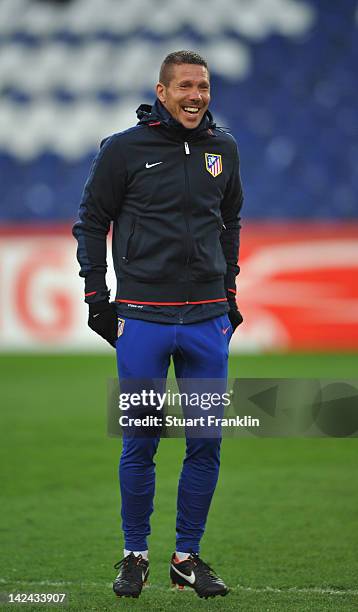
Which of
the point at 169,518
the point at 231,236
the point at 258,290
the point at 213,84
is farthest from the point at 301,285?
the point at 231,236

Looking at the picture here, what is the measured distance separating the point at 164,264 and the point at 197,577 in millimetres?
906

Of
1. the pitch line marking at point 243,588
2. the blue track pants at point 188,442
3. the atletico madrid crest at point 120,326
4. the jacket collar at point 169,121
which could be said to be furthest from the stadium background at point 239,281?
the jacket collar at point 169,121

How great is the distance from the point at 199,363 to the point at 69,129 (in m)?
9.89

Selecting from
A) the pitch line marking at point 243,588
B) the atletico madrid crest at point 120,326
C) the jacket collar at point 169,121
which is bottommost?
the pitch line marking at point 243,588

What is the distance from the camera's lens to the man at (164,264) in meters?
3.17

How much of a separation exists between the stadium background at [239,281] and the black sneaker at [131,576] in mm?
66

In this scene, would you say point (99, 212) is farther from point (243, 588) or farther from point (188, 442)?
point (243, 588)

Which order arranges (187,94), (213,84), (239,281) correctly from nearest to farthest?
(187,94)
(239,281)
(213,84)

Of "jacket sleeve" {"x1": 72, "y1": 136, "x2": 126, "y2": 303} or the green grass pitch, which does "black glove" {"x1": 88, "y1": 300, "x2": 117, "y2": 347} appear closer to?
"jacket sleeve" {"x1": 72, "y1": 136, "x2": 126, "y2": 303}

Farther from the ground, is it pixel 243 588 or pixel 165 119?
pixel 165 119

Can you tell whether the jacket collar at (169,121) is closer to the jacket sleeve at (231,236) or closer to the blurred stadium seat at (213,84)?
the jacket sleeve at (231,236)

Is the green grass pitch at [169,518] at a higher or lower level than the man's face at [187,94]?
lower

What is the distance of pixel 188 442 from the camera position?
10.7ft

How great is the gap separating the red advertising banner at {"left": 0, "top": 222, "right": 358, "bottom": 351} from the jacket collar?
21.3ft
